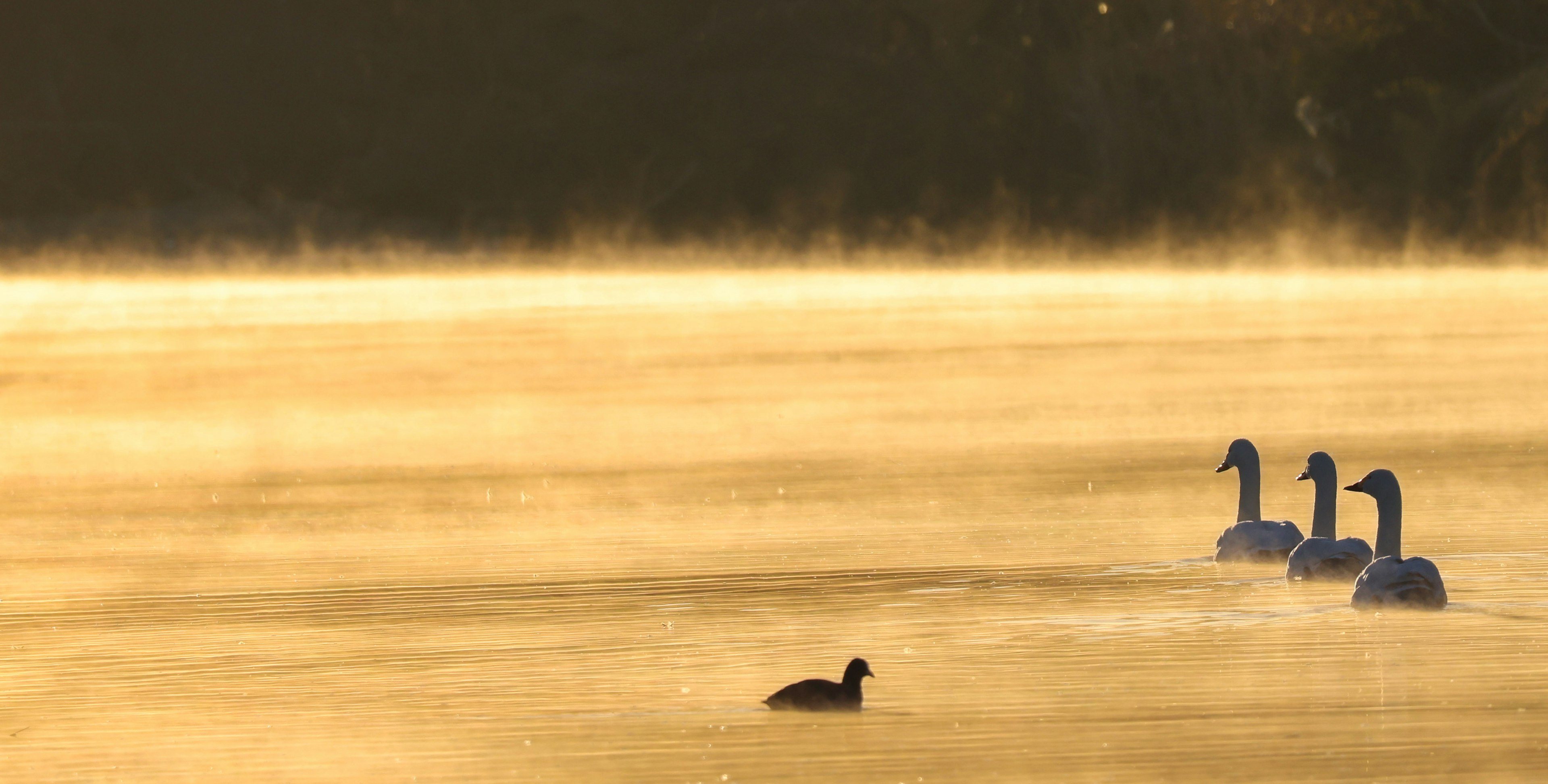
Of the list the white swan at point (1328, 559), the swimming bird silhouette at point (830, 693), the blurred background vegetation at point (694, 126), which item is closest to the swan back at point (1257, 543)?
the white swan at point (1328, 559)

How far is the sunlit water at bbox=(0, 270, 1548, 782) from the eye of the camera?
7.29m

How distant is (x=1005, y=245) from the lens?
5075cm

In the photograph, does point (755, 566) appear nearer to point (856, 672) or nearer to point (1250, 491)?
point (1250, 491)

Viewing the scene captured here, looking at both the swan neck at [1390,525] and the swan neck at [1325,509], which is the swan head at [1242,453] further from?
the swan neck at [1390,525]

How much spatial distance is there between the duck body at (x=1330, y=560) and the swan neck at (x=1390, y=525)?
0.42ft

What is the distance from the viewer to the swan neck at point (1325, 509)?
10016mm

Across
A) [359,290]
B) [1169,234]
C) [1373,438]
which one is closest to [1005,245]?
[1169,234]

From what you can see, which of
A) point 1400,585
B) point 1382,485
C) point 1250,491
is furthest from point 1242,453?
point 1400,585

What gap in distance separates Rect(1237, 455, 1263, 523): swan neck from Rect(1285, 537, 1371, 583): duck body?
963mm

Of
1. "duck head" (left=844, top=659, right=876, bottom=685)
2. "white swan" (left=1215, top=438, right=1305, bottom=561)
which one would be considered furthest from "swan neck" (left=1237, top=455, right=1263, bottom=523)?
"duck head" (left=844, top=659, right=876, bottom=685)

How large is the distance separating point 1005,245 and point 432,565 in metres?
40.5

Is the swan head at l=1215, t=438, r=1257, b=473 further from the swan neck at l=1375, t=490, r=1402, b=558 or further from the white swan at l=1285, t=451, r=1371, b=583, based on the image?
the swan neck at l=1375, t=490, r=1402, b=558

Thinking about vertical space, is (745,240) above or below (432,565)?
above

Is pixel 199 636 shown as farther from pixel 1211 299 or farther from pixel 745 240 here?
pixel 745 240
